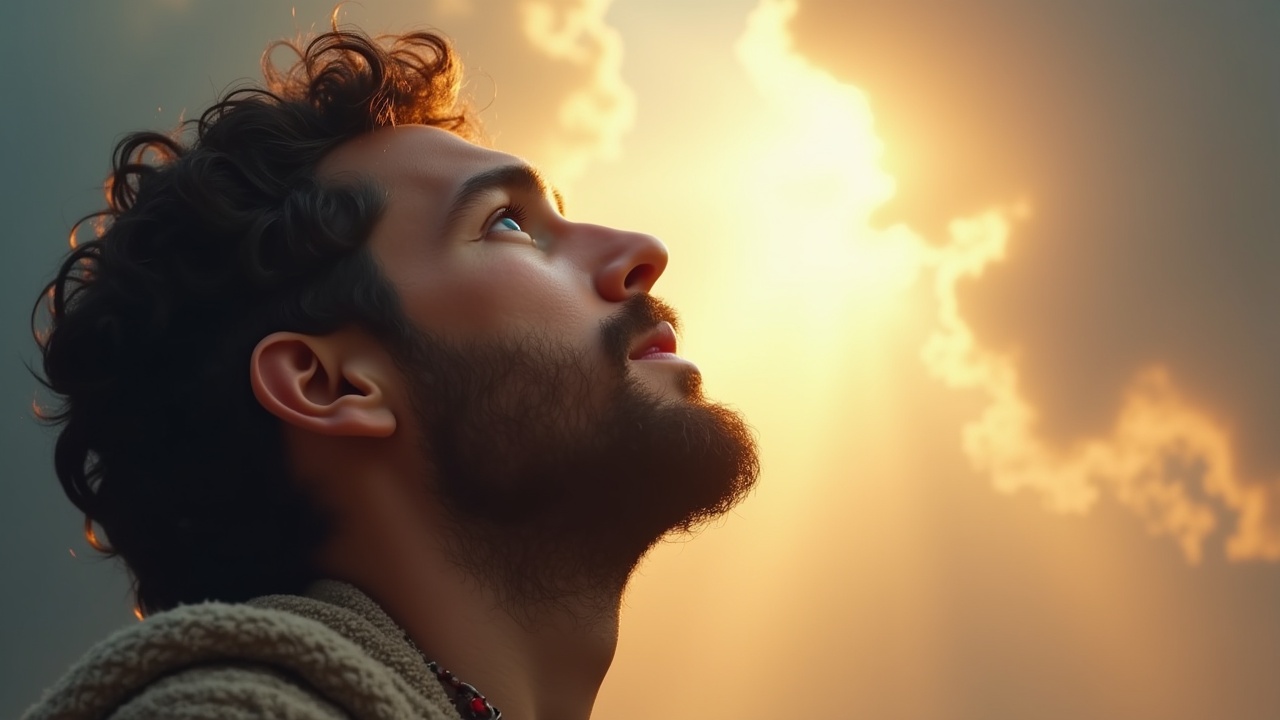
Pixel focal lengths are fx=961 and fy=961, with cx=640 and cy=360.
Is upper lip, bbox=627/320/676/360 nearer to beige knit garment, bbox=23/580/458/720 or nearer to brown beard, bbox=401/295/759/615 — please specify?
brown beard, bbox=401/295/759/615

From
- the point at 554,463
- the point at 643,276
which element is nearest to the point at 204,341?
the point at 554,463

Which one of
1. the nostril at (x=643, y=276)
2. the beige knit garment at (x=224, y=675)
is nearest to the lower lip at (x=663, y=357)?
the nostril at (x=643, y=276)

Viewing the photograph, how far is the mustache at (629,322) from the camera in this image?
4.57 feet

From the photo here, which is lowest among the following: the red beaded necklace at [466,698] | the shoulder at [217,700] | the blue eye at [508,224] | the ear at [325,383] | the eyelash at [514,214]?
the shoulder at [217,700]

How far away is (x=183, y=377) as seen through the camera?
140 centimetres

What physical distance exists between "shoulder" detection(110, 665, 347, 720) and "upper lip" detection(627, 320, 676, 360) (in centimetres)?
70

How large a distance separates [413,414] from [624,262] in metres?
0.40

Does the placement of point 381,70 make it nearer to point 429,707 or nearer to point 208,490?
point 208,490

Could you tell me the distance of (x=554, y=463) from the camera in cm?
131

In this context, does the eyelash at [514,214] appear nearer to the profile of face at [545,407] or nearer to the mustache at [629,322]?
the profile of face at [545,407]

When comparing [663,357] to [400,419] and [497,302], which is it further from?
[400,419]

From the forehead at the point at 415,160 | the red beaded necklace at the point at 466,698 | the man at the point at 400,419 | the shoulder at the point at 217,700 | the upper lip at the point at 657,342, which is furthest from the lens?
the forehead at the point at 415,160

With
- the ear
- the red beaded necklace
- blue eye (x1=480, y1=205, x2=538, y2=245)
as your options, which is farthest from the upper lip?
the red beaded necklace

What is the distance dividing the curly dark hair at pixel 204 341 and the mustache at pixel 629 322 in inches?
11.5
